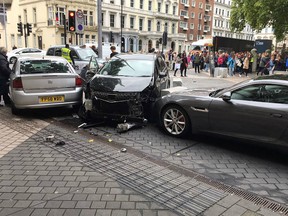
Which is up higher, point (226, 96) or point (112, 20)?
point (112, 20)

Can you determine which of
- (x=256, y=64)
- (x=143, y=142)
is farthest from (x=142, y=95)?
(x=256, y=64)

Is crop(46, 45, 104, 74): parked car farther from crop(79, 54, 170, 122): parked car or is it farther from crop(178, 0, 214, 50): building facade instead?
crop(178, 0, 214, 50): building facade

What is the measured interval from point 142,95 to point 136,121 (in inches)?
23.7

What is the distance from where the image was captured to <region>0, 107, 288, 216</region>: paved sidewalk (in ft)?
10.9

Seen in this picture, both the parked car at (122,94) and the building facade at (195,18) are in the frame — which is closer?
the parked car at (122,94)

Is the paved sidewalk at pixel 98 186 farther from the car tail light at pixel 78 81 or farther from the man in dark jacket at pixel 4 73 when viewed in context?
the man in dark jacket at pixel 4 73

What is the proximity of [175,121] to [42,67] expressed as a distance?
388 cm

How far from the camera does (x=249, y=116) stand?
4805mm

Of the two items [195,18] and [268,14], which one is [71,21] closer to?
[268,14]

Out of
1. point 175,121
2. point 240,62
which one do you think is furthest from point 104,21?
point 175,121

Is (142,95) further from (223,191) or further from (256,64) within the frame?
(256,64)

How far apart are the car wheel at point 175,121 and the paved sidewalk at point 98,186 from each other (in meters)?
1.20

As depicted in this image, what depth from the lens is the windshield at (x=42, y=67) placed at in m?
7.25

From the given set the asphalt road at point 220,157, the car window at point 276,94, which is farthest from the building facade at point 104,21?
the car window at point 276,94
